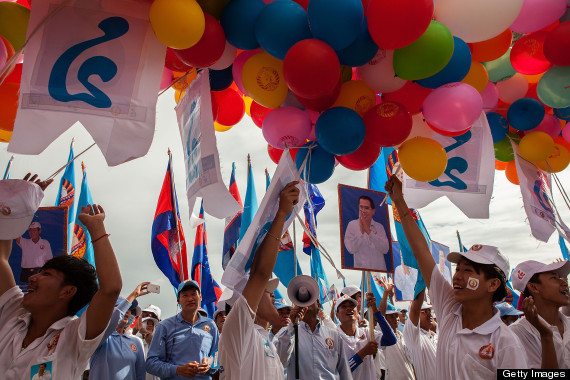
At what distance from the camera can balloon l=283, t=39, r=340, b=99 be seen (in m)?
2.54

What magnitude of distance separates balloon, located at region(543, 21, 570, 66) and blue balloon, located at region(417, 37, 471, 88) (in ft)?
2.76

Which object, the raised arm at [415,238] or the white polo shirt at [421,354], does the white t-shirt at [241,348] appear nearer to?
the raised arm at [415,238]

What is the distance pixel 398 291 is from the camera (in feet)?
22.2

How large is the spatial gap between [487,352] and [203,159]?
2090 millimetres

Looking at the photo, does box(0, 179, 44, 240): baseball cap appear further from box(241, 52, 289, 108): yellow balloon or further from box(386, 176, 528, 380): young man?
box(386, 176, 528, 380): young man

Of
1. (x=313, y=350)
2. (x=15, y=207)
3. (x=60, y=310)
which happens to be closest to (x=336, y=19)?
(x=15, y=207)

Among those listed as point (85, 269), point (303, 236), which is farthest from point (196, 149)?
point (303, 236)

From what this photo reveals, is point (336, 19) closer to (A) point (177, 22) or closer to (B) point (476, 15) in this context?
(A) point (177, 22)

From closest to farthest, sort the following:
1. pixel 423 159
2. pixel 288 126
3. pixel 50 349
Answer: pixel 50 349 < pixel 288 126 < pixel 423 159

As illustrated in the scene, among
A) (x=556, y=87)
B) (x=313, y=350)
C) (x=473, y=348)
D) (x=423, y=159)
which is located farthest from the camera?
(x=313, y=350)

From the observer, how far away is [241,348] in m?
2.44

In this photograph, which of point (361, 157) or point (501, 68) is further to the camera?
point (501, 68)

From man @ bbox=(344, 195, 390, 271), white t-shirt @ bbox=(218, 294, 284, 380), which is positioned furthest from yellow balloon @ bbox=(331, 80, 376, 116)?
white t-shirt @ bbox=(218, 294, 284, 380)

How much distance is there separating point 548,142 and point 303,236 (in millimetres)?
6090
